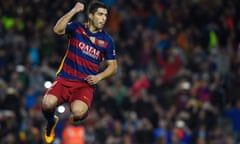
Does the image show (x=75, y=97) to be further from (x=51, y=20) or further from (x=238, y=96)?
(x=51, y=20)

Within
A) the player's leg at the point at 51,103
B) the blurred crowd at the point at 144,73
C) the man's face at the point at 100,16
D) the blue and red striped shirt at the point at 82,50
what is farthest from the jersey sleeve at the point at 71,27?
the blurred crowd at the point at 144,73

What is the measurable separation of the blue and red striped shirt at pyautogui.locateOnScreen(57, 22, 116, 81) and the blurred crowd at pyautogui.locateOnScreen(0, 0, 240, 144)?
20.2 ft

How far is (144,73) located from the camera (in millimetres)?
23281

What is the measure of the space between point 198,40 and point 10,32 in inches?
226

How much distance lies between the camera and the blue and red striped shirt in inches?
531

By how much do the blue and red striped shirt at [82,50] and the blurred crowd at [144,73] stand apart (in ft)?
20.2

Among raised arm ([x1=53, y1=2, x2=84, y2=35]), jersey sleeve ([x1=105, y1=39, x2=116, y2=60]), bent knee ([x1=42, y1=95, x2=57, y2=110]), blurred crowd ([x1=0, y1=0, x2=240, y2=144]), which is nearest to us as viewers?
raised arm ([x1=53, y1=2, x2=84, y2=35])

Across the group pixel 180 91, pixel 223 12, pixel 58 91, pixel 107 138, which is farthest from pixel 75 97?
pixel 223 12

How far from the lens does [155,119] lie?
21578mm

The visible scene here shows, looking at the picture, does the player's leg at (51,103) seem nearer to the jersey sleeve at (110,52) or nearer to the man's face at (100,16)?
the jersey sleeve at (110,52)

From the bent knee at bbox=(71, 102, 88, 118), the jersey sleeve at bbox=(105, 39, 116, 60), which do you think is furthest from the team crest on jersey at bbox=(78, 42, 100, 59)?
the bent knee at bbox=(71, 102, 88, 118)

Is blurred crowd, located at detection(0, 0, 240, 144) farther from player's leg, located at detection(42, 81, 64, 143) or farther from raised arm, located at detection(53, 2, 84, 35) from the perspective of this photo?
raised arm, located at detection(53, 2, 84, 35)

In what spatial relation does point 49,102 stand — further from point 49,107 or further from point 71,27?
point 71,27

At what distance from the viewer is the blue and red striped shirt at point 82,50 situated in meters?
13.5
